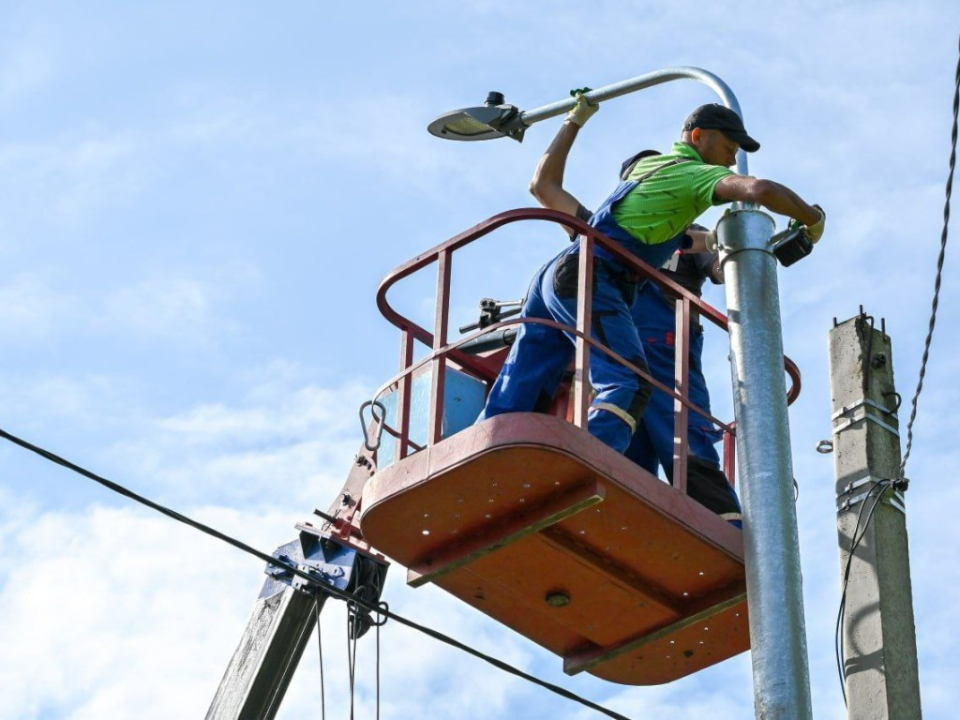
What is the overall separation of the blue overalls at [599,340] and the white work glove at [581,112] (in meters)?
0.53

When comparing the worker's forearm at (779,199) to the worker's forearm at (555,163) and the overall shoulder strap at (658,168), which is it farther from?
the worker's forearm at (555,163)

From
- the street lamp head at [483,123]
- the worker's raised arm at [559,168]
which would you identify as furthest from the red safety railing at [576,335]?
the street lamp head at [483,123]

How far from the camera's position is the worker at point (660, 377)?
8414mm

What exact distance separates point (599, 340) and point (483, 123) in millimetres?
2149

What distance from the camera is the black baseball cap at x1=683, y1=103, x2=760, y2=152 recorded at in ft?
27.7

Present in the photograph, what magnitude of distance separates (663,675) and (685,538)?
4.36ft

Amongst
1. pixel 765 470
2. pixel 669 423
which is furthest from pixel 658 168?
pixel 765 470

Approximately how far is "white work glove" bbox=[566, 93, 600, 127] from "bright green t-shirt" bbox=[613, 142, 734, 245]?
0.53 m

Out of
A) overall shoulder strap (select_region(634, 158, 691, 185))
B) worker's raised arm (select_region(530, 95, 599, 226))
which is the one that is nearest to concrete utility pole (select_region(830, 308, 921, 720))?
overall shoulder strap (select_region(634, 158, 691, 185))

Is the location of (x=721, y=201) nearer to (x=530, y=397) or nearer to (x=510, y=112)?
(x=530, y=397)

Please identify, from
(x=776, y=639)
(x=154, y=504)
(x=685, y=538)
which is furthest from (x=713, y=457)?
(x=154, y=504)

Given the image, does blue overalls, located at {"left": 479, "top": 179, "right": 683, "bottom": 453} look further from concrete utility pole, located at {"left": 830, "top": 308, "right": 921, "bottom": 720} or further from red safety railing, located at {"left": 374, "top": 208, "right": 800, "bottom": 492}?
concrete utility pole, located at {"left": 830, "top": 308, "right": 921, "bottom": 720}

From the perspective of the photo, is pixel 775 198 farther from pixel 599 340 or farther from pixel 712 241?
pixel 599 340

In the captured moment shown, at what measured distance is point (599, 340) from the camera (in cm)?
814
